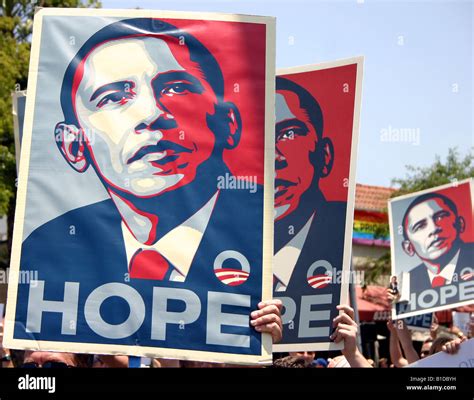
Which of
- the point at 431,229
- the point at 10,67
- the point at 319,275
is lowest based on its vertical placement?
the point at 319,275

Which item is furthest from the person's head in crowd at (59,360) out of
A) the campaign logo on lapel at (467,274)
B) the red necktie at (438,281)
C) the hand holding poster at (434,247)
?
the campaign logo on lapel at (467,274)

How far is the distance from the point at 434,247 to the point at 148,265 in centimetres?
586

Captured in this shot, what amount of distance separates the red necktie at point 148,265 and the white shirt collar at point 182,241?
2cm

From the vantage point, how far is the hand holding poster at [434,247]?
8234 millimetres

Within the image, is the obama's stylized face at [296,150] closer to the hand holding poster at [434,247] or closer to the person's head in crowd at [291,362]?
the person's head in crowd at [291,362]

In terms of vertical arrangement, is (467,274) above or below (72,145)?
below

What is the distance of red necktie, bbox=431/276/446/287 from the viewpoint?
8477 mm

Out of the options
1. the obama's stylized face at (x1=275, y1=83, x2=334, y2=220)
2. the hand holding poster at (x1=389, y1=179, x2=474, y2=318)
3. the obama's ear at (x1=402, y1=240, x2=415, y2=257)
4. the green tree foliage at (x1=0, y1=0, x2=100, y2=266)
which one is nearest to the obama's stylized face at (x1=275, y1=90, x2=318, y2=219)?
the obama's stylized face at (x1=275, y1=83, x2=334, y2=220)

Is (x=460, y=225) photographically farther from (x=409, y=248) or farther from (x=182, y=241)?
(x=182, y=241)

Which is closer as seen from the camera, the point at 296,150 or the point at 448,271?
the point at 296,150

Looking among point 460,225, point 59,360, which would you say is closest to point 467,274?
point 460,225

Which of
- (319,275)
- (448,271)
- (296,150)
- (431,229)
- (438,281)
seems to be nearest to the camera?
(319,275)

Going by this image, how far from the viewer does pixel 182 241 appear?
3.69 m
